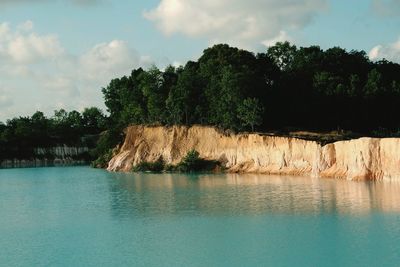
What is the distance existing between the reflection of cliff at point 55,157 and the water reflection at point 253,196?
2125 inches

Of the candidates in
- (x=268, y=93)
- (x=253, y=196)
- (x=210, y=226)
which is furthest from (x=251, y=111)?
(x=210, y=226)

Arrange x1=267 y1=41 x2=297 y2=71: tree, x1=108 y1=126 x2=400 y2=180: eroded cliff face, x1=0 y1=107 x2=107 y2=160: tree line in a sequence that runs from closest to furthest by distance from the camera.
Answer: x1=108 y1=126 x2=400 y2=180: eroded cliff face
x1=267 y1=41 x2=297 y2=71: tree
x1=0 y1=107 x2=107 y2=160: tree line

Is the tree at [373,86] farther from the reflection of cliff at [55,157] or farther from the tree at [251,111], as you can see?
the reflection of cliff at [55,157]

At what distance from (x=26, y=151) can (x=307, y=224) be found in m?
86.7

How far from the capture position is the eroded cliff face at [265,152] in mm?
51656

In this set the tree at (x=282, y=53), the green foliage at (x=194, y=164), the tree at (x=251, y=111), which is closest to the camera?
the tree at (x=251, y=111)

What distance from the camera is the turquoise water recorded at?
26.6 metres

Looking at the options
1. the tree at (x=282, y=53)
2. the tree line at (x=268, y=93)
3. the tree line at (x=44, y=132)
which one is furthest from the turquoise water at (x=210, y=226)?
the tree line at (x=44, y=132)

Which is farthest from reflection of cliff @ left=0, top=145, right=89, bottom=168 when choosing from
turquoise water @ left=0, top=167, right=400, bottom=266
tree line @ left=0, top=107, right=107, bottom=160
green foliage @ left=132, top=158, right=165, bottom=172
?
turquoise water @ left=0, top=167, right=400, bottom=266

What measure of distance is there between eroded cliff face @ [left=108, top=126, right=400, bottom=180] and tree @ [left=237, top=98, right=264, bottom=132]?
175 cm

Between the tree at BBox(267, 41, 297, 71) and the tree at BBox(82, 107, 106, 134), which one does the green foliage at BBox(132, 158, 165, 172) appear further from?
the tree at BBox(82, 107, 106, 134)

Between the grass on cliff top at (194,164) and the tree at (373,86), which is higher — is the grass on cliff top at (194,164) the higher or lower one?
the lower one

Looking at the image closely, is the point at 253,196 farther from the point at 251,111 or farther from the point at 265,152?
the point at 251,111

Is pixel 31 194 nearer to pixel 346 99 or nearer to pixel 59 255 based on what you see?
pixel 59 255
